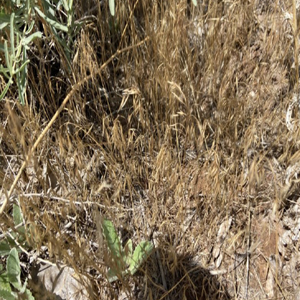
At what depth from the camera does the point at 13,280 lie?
4.10 ft

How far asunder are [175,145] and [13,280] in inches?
28.1

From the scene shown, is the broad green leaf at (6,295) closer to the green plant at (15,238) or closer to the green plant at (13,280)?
the green plant at (13,280)

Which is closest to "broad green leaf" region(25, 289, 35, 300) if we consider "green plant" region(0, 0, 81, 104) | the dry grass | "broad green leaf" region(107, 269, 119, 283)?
the dry grass

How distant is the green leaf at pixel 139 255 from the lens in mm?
1242

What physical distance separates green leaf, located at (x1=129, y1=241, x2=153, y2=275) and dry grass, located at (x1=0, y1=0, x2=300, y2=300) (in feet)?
0.23

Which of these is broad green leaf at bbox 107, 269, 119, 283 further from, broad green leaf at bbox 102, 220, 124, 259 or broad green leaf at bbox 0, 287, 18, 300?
broad green leaf at bbox 0, 287, 18, 300

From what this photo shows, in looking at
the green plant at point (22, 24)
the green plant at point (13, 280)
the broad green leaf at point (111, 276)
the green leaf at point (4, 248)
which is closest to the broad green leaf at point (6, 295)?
the green plant at point (13, 280)

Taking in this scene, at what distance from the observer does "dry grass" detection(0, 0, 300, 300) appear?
1344mm

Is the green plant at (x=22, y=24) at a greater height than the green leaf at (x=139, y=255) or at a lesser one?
greater

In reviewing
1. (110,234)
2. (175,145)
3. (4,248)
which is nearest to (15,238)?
(4,248)

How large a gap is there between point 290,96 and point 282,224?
461 millimetres

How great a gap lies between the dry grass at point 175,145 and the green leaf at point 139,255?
2.8 inches

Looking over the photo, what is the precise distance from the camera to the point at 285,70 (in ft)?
5.17

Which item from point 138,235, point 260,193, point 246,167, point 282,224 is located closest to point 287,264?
point 282,224
